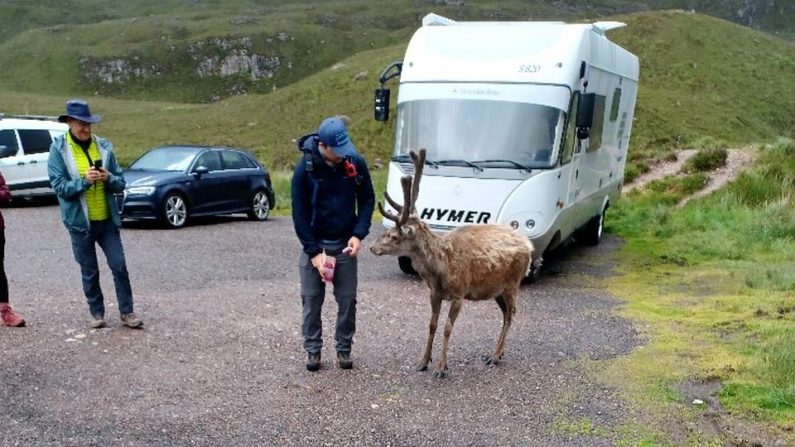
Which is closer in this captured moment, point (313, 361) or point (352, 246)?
point (352, 246)

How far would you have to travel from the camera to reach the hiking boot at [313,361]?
738 centimetres

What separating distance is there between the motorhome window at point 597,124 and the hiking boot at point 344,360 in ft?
25.6

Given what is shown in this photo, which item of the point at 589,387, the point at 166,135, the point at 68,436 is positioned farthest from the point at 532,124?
the point at 166,135

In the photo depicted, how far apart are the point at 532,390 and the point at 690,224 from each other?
480 inches

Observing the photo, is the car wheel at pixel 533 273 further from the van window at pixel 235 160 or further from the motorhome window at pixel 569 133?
the van window at pixel 235 160

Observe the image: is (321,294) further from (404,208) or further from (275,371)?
(404,208)

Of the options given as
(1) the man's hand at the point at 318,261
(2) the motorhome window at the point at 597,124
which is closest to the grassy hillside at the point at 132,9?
(2) the motorhome window at the point at 597,124

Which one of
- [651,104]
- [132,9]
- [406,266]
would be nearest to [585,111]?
[406,266]

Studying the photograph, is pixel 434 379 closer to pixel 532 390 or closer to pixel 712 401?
pixel 532 390

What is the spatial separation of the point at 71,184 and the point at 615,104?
10.9 metres

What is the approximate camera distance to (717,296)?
11.4 metres

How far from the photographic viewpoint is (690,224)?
18.1m

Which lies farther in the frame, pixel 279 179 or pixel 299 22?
pixel 299 22

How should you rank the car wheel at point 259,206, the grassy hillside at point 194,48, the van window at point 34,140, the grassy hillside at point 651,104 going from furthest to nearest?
the grassy hillside at point 194,48
the grassy hillside at point 651,104
the van window at point 34,140
the car wheel at point 259,206
